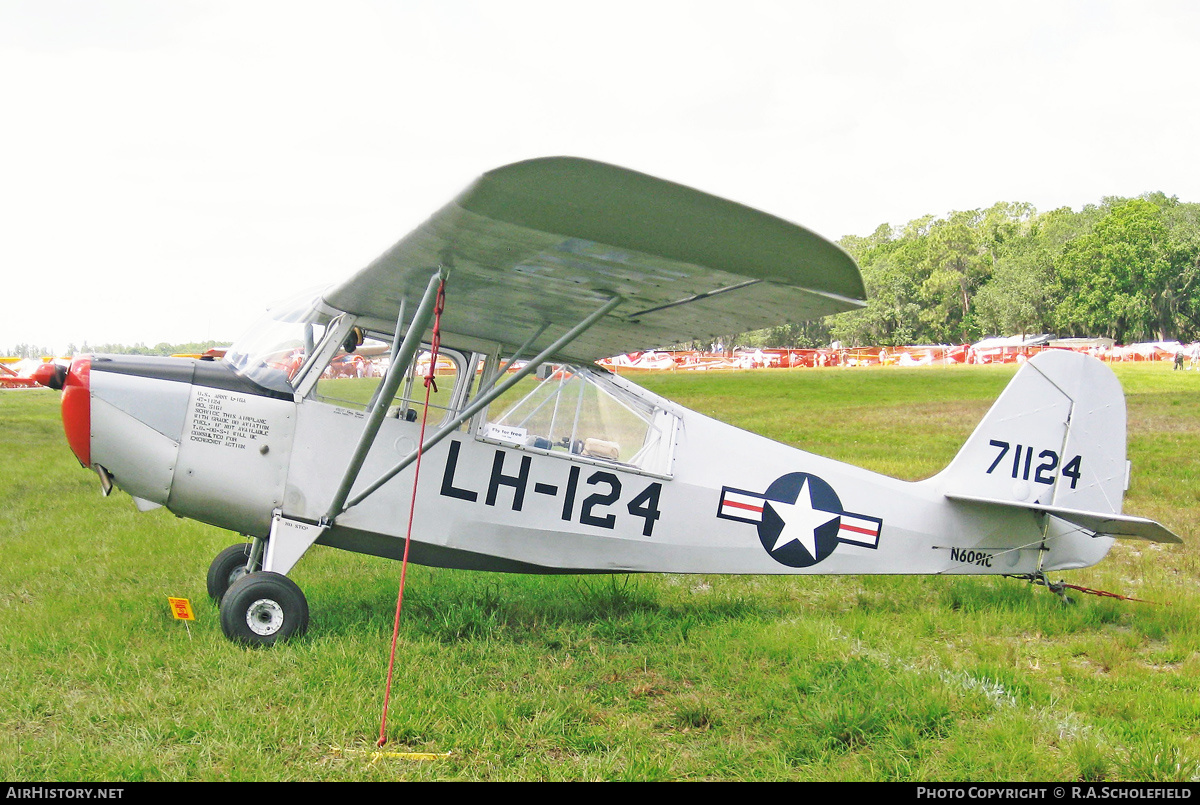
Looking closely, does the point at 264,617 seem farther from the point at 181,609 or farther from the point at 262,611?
the point at 181,609

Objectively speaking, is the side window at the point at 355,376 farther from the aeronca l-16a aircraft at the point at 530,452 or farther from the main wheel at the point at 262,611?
the main wheel at the point at 262,611

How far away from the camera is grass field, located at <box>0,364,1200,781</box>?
3.69 m

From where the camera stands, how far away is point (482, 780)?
3512 mm

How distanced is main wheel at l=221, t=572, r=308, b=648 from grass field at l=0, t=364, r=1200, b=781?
0.15 metres

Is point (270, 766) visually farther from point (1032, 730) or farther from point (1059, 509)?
point (1059, 509)

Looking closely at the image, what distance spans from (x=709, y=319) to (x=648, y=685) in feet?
7.12

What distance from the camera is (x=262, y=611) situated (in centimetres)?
505

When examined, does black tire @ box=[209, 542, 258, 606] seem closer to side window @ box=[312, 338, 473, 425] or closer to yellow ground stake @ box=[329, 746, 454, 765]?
Answer: side window @ box=[312, 338, 473, 425]

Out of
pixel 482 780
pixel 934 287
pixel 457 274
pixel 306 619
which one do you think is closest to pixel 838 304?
pixel 457 274

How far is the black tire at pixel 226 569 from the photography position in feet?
20.6

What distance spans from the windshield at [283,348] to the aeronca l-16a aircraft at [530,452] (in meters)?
0.01

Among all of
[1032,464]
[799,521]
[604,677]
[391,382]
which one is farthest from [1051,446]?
[391,382]

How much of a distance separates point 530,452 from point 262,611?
6.32 ft

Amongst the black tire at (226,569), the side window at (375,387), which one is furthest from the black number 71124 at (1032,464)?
the black tire at (226,569)
